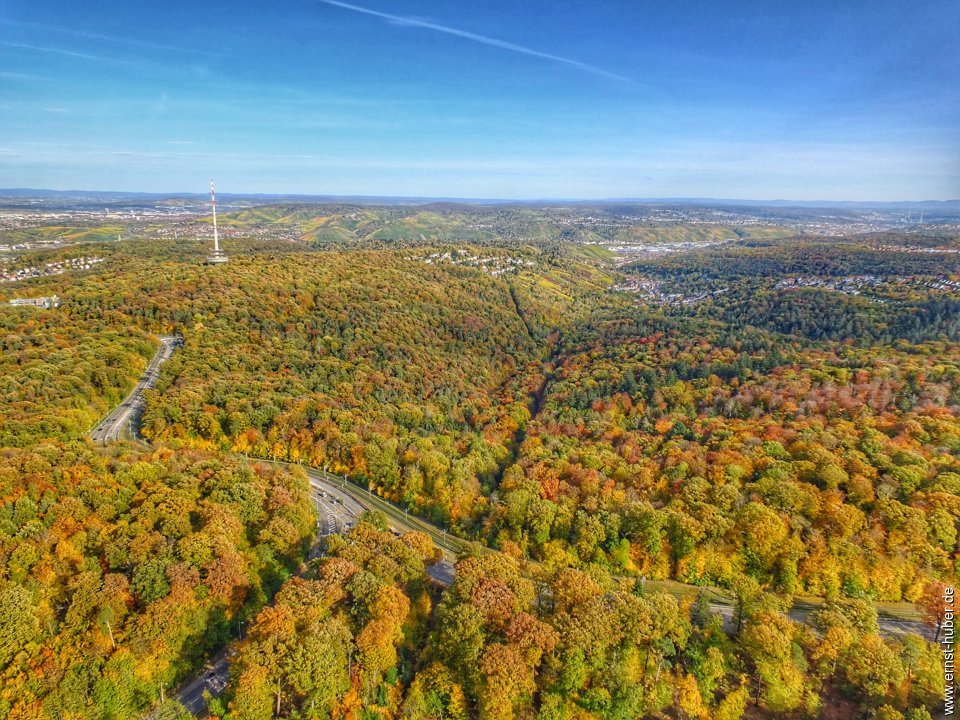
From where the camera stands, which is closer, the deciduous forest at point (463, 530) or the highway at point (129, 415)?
the deciduous forest at point (463, 530)

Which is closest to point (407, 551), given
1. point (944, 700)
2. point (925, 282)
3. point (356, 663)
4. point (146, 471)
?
point (356, 663)

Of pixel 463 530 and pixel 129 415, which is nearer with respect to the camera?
A: pixel 463 530

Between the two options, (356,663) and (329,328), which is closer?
(356,663)

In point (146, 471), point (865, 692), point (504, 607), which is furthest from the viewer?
point (146, 471)

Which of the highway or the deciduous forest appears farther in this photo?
the highway

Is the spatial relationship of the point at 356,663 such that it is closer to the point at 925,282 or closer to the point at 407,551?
the point at 407,551

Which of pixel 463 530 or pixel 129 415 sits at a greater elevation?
pixel 129 415

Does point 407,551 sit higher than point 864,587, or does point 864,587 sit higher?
point 407,551

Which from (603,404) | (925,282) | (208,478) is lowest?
(603,404)
